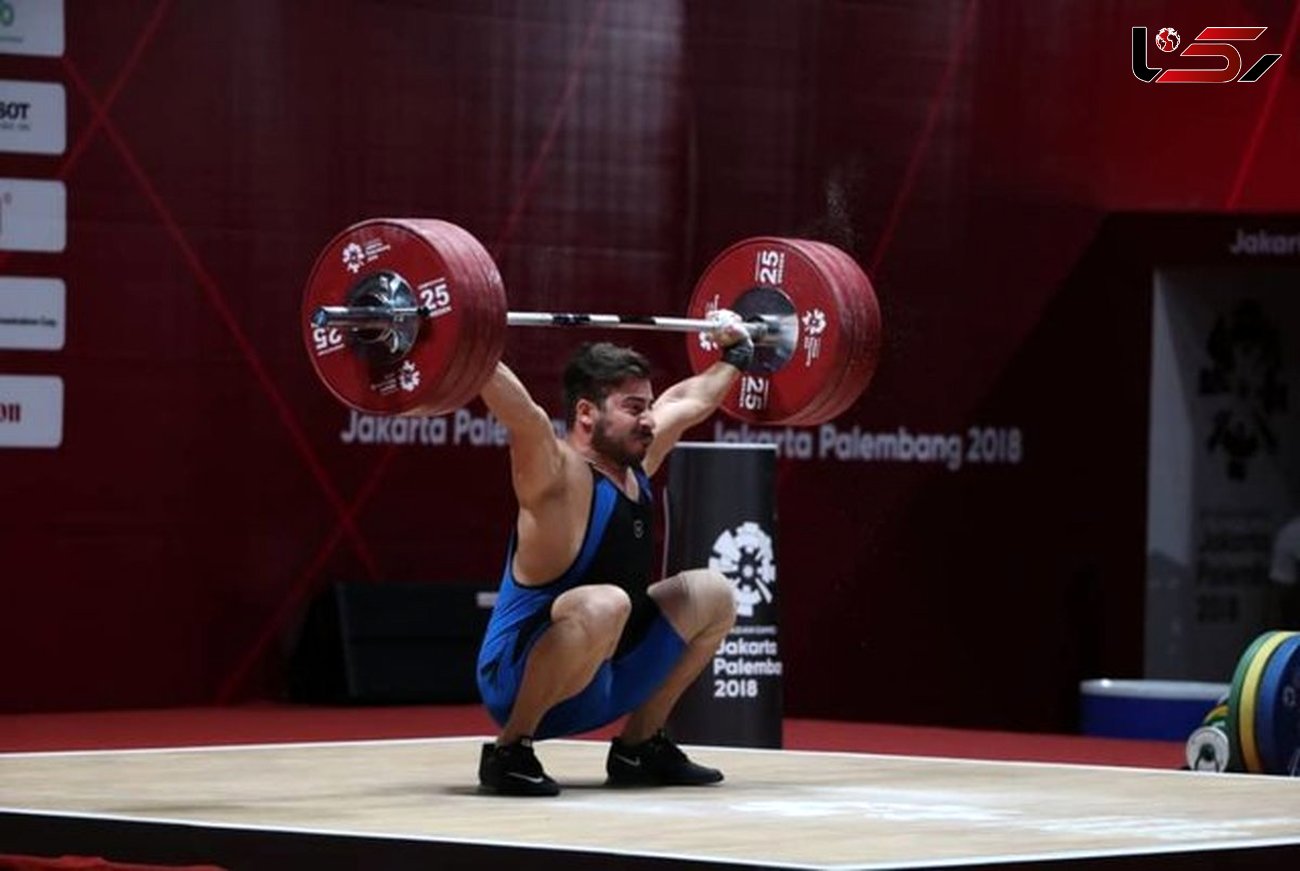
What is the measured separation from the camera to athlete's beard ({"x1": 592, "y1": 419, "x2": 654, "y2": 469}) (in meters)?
6.09

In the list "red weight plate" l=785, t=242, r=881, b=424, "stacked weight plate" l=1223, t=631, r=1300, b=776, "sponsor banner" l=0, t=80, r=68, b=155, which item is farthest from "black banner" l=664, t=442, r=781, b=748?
"sponsor banner" l=0, t=80, r=68, b=155

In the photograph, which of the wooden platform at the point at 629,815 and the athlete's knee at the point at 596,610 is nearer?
the wooden platform at the point at 629,815

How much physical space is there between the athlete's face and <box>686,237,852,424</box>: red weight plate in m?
0.73

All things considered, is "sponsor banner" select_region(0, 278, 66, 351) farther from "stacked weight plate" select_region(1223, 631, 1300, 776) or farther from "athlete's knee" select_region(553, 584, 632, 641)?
"stacked weight plate" select_region(1223, 631, 1300, 776)

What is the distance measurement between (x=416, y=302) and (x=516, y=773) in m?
0.99

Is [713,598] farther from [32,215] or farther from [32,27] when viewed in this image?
[32,27]

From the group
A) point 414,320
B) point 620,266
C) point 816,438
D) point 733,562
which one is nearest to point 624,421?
point 414,320

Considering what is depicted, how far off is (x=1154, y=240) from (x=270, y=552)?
375 centimetres

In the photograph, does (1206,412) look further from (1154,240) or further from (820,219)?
(820,219)

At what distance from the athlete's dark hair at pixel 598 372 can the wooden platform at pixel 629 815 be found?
83 cm

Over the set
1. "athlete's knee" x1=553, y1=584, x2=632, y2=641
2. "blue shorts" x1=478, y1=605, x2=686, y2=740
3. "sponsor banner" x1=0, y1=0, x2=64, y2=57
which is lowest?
"blue shorts" x1=478, y1=605, x2=686, y2=740

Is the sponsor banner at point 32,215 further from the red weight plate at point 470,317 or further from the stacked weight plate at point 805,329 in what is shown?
the red weight plate at point 470,317

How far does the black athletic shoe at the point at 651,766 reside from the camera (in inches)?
249

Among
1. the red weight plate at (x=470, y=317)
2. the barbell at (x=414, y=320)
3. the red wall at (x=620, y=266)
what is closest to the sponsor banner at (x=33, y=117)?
the red wall at (x=620, y=266)
